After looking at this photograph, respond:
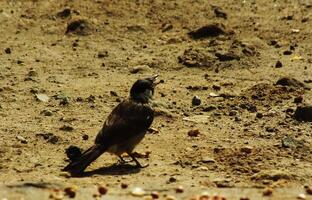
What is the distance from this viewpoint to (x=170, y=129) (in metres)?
9.66

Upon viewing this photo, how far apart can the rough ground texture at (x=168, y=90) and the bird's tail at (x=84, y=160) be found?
0.11 metres

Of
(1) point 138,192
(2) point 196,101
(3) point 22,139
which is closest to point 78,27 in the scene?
(2) point 196,101

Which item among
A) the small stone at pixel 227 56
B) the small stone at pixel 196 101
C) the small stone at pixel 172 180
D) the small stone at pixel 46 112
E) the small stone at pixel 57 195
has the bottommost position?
the small stone at pixel 57 195

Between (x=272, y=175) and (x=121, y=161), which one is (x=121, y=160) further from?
(x=272, y=175)

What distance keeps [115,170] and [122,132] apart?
0.37 metres

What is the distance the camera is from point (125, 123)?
8.78 meters

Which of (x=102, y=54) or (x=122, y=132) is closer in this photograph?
(x=122, y=132)

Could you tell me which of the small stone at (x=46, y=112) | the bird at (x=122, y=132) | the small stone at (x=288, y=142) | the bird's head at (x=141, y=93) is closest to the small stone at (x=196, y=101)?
the bird's head at (x=141, y=93)

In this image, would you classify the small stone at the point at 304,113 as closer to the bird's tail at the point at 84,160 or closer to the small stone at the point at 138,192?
the bird's tail at the point at 84,160

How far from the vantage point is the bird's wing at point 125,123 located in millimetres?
8570

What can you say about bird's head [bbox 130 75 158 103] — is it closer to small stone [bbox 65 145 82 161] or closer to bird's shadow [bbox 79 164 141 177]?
bird's shadow [bbox 79 164 141 177]

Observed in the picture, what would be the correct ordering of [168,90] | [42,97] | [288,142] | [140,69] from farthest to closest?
[140,69], [168,90], [42,97], [288,142]

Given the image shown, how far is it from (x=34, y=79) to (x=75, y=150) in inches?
116

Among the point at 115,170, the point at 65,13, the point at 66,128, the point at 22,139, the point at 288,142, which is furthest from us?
the point at 65,13
